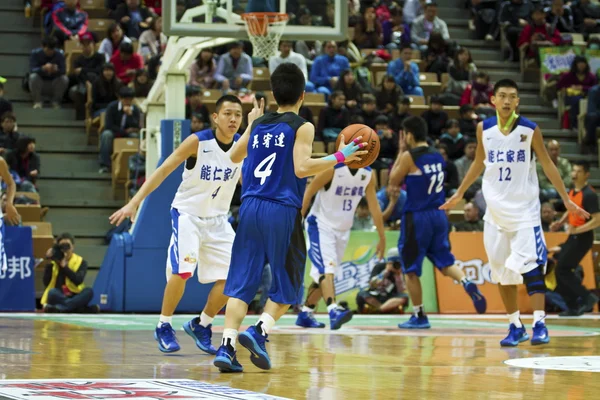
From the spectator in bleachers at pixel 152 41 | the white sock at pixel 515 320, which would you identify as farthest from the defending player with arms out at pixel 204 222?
the spectator in bleachers at pixel 152 41

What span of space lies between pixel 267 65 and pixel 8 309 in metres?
8.61

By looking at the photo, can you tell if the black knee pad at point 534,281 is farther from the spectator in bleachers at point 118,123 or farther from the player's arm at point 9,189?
the spectator in bleachers at point 118,123

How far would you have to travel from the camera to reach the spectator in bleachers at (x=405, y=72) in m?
21.9

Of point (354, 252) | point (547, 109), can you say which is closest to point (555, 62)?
point (547, 109)

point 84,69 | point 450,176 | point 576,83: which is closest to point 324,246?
point 450,176

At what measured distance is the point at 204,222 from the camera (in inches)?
347

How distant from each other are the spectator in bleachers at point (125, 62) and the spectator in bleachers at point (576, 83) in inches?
352

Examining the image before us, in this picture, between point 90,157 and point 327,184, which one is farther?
point 90,157

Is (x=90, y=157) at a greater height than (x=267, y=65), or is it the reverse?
(x=267, y=65)

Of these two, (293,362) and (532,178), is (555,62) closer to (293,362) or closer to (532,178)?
(532,178)

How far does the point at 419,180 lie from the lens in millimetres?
12273

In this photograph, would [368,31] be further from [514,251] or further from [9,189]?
[514,251]

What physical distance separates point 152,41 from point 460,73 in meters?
6.34

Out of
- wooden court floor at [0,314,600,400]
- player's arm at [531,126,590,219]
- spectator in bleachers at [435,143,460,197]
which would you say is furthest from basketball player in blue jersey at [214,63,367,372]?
spectator in bleachers at [435,143,460,197]
